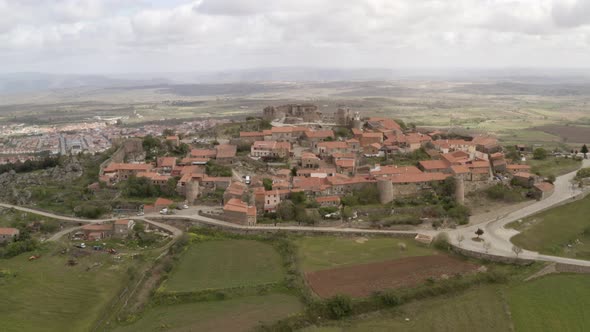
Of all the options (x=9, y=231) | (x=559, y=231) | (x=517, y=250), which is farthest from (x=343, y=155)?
(x=9, y=231)

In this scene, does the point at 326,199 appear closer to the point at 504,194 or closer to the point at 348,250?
the point at 348,250

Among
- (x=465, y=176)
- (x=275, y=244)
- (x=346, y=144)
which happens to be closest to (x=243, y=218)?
(x=275, y=244)

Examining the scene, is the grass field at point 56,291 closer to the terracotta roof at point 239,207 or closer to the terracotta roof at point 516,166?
the terracotta roof at point 239,207

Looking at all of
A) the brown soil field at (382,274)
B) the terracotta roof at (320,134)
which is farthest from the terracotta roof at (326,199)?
the terracotta roof at (320,134)

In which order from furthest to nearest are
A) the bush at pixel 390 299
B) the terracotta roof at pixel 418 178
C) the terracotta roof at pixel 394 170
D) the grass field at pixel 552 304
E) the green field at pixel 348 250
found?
the terracotta roof at pixel 394 170 → the terracotta roof at pixel 418 178 → the green field at pixel 348 250 → the bush at pixel 390 299 → the grass field at pixel 552 304

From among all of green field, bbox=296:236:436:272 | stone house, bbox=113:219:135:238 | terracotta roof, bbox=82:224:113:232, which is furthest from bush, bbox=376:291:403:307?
terracotta roof, bbox=82:224:113:232
